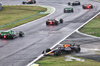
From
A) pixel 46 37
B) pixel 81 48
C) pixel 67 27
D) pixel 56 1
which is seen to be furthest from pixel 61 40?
pixel 56 1

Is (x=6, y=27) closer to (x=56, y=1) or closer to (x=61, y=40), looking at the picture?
(x=61, y=40)

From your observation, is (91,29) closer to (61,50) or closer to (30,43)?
(30,43)

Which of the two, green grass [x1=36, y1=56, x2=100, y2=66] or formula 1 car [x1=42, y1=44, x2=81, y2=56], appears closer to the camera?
green grass [x1=36, y1=56, x2=100, y2=66]

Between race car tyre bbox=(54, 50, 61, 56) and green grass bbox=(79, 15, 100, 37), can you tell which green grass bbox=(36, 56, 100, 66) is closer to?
race car tyre bbox=(54, 50, 61, 56)

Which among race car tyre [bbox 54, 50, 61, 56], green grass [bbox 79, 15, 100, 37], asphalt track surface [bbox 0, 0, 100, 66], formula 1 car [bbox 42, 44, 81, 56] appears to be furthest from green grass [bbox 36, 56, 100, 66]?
green grass [bbox 79, 15, 100, 37]

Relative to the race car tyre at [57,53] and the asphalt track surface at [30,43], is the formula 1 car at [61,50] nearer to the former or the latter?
the race car tyre at [57,53]

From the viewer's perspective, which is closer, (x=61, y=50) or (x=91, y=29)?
(x=61, y=50)

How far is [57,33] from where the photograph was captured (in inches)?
1953

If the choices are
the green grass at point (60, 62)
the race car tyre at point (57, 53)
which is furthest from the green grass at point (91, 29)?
the green grass at point (60, 62)

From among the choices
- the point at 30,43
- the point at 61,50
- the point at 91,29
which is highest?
the point at 61,50

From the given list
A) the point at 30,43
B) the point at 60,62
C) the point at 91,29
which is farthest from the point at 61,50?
the point at 91,29

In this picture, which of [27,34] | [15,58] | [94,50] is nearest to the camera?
[15,58]

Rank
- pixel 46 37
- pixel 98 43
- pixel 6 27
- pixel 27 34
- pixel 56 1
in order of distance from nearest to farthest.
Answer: pixel 98 43 → pixel 46 37 → pixel 27 34 → pixel 6 27 → pixel 56 1

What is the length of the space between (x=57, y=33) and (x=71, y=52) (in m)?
15.8
